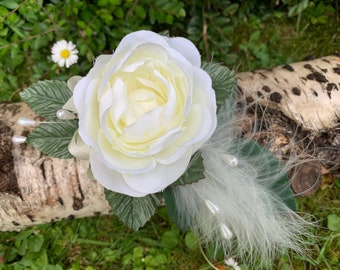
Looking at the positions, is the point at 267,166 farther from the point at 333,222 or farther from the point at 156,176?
the point at 333,222

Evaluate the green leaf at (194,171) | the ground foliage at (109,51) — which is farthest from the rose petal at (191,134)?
the ground foliage at (109,51)

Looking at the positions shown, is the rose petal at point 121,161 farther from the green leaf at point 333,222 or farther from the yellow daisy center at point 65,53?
the green leaf at point 333,222

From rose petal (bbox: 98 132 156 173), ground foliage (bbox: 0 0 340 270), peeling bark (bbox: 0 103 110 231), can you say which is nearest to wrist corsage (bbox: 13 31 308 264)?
rose petal (bbox: 98 132 156 173)

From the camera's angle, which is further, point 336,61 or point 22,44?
point 22,44

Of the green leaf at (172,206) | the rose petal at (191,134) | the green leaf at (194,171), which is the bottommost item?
the green leaf at (172,206)

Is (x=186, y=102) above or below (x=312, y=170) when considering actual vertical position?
→ above

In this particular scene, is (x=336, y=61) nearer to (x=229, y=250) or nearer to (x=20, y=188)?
(x=229, y=250)

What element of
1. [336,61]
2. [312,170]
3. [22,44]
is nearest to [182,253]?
[312,170]
